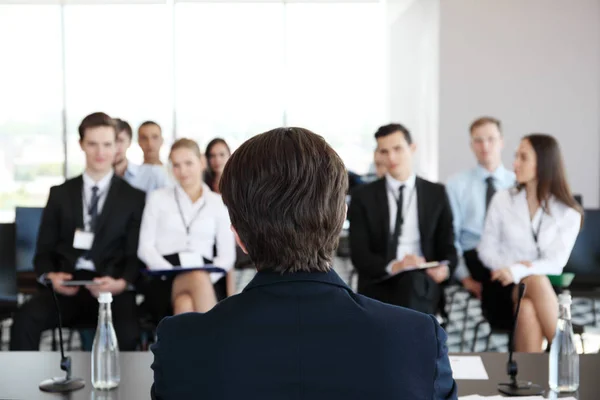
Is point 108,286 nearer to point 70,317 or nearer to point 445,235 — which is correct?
point 70,317

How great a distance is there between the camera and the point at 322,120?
34.8 ft

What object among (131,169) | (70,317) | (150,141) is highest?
(150,141)

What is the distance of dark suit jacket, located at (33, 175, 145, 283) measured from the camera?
13.5 ft

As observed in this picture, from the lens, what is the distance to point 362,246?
4375mm

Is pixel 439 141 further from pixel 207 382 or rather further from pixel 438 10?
pixel 207 382

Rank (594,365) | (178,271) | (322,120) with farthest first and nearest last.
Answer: (322,120), (178,271), (594,365)

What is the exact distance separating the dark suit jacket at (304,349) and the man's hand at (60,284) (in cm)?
286

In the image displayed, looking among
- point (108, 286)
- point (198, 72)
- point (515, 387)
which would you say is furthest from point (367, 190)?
point (198, 72)

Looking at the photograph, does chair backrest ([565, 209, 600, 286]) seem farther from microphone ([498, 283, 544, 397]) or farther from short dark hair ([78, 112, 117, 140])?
short dark hair ([78, 112, 117, 140])

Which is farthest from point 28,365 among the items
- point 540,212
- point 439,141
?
point 439,141

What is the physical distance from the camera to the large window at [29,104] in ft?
32.7

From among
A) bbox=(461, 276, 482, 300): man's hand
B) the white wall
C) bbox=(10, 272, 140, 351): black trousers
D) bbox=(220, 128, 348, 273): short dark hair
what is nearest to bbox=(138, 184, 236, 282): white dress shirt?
bbox=(10, 272, 140, 351): black trousers

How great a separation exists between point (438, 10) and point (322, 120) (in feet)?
10.6

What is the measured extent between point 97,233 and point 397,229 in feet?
5.62
